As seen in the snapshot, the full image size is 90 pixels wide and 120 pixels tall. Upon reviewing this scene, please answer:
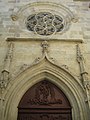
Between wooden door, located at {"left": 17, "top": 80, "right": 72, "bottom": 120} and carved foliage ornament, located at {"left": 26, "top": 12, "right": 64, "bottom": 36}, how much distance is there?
6.85 ft

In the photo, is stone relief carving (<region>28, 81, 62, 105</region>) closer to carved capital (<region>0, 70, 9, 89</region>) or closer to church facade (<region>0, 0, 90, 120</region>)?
church facade (<region>0, 0, 90, 120</region>)

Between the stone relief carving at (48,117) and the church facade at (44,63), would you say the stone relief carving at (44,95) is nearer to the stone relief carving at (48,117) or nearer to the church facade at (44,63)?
the church facade at (44,63)

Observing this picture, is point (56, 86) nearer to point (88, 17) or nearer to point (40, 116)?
point (40, 116)

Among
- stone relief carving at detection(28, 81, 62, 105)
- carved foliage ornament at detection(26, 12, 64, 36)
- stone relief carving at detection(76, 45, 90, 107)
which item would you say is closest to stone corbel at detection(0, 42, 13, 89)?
stone relief carving at detection(28, 81, 62, 105)

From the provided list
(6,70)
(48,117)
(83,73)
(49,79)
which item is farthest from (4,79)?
(83,73)

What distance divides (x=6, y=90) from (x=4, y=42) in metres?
1.81

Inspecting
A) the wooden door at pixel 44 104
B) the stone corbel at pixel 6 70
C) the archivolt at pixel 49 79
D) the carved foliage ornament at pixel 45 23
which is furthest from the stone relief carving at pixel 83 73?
the stone corbel at pixel 6 70

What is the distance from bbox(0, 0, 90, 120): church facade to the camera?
5.61m

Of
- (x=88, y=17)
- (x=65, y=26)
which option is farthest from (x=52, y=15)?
(x=88, y=17)

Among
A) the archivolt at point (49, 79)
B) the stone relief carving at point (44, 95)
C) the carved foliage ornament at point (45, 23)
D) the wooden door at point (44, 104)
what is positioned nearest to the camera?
the archivolt at point (49, 79)

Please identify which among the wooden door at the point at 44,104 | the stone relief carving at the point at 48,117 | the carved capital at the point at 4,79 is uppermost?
the carved capital at the point at 4,79

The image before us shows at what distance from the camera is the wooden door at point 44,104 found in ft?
18.3

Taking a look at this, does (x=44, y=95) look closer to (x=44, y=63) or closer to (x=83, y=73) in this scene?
(x=44, y=63)

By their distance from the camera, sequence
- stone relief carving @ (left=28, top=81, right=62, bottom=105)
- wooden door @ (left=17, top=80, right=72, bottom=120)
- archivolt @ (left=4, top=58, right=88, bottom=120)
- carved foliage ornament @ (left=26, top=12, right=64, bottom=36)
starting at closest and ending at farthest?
archivolt @ (left=4, top=58, right=88, bottom=120) → wooden door @ (left=17, top=80, right=72, bottom=120) → stone relief carving @ (left=28, top=81, right=62, bottom=105) → carved foliage ornament @ (left=26, top=12, right=64, bottom=36)
